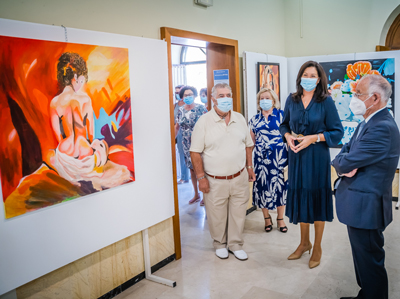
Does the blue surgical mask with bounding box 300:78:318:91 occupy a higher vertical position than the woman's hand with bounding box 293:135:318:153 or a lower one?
higher

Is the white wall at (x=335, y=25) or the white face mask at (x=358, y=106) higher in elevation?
the white wall at (x=335, y=25)

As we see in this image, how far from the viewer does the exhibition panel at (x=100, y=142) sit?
7.14 feet

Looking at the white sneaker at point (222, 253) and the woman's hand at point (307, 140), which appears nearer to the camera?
the woman's hand at point (307, 140)

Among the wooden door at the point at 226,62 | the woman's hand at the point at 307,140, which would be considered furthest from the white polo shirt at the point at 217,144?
the wooden door at the point at 226,62

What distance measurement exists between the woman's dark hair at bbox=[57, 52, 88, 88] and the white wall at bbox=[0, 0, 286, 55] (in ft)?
0.78

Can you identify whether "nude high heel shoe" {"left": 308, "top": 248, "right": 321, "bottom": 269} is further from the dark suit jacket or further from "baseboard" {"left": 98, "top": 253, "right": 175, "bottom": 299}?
"baseboard" {"left": 98, "top": 253, "right": 175, "bottom": 299}

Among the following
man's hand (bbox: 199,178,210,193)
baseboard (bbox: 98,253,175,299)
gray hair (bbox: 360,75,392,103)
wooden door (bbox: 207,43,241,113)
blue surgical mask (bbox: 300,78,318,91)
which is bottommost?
baseboard (bbox: 98,253,175,299)

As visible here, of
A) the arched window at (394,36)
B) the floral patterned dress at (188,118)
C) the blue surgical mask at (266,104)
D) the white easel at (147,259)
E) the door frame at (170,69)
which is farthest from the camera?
the arched window at (394,36)

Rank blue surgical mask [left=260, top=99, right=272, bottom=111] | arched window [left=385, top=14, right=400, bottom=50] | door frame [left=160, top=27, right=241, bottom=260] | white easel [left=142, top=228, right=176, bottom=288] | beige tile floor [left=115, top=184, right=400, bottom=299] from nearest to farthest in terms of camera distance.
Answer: beige tile floor [left=115, top=184, right=400, bottom=299]
white easel [left=142, top=228, right=176, bottom=288]
door frame [left=160, top=27, right=241, bottom=260]
blue surgical mask [left=260, top=99, right=272, bottom=111]
arched window [left=385, top=14, right=400, bottom=50]

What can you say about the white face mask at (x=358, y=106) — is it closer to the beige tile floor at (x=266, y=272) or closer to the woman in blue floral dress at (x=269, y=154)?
the beige tile floor at (x=266, y=272)

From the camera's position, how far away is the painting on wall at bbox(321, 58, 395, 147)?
15.5 feet

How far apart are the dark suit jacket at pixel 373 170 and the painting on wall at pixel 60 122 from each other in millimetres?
1588

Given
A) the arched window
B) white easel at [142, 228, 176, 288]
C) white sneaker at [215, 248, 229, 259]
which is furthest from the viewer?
the arched window

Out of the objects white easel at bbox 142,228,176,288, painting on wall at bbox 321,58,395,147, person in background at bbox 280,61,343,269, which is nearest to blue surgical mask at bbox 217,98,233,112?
person in background at bbox 280,61,343,269
